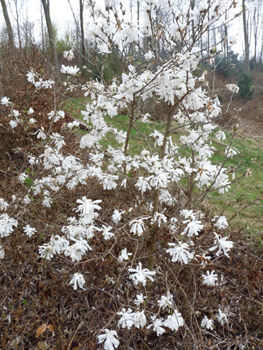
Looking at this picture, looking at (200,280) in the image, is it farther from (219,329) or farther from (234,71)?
(234,71)

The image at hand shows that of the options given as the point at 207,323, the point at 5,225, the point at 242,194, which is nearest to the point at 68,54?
the point at 5,225

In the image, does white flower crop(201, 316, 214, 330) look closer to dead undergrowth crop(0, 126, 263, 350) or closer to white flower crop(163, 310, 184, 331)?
dead undergrowth crop(0, 126, 263, 350)

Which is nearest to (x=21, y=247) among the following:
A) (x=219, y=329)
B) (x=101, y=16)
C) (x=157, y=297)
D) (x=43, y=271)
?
(x=43, y=271)

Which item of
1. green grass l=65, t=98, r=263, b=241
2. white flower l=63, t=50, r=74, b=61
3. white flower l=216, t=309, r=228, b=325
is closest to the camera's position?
white flower l=216, t=309, r=228, b=325

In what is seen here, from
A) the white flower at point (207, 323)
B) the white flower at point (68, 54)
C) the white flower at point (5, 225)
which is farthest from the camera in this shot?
the white flower at point (68, 54)

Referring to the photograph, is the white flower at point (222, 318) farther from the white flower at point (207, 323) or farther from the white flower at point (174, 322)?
the white flower at point (174, 322)

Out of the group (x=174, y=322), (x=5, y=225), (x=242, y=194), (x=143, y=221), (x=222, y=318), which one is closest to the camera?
(x=174, y=322)

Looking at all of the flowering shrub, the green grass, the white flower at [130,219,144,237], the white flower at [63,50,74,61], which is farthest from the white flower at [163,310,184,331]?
the white flower at [63,50,74,61]

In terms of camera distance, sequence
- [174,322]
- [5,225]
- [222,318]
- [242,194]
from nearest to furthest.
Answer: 1. [174,322]
2. [5,225]
3. [222,318]
4. [242,194]

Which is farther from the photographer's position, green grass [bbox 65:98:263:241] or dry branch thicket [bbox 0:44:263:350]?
green grass [bbox 65:98:263:241]

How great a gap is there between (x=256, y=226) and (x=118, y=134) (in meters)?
2.97

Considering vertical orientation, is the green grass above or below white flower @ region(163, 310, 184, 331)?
above

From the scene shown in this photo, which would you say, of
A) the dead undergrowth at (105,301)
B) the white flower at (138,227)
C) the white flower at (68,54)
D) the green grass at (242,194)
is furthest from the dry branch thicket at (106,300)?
the white flower at (68,54)

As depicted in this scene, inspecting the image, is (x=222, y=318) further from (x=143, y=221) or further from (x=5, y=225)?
(x=5, y=225)
